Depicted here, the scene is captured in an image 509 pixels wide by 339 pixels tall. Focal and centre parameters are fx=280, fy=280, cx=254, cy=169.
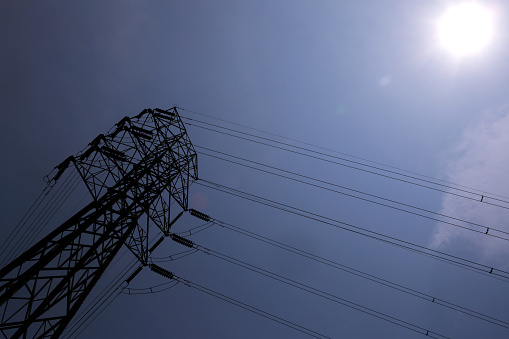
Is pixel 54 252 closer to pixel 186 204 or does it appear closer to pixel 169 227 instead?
pixel 169 227

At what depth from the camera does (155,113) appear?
532 inches

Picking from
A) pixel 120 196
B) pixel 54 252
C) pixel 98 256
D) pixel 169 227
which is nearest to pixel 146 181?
pixel 120 196

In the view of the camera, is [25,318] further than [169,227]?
No

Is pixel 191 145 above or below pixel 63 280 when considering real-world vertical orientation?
above

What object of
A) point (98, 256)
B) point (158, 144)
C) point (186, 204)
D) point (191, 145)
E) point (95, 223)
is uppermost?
point (191, 145)

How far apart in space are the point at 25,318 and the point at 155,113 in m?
9.24

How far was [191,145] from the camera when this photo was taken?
14.3 m

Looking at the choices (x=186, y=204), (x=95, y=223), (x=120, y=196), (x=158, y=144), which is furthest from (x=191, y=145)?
(x=95, y=223)

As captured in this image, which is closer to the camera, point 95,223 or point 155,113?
point 95,223

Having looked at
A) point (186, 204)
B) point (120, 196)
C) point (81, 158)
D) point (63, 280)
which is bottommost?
point (63, 280)

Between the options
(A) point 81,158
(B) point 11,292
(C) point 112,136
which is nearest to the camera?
(B) point 11,292

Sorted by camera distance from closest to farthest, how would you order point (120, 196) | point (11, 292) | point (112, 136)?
point (11, 292) → point (120, 196) → point (112, 136)

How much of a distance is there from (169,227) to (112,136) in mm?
4960

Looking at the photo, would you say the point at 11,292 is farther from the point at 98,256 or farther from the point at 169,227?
the point at 169,227
